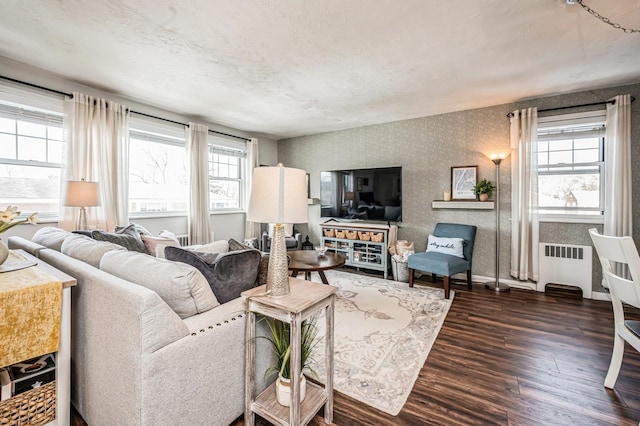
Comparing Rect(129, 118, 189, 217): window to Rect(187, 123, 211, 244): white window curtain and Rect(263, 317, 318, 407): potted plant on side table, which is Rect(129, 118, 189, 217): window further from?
Rect(263, 317, 318, 407): potted plant on side table

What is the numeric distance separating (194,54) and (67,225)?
2.33 m

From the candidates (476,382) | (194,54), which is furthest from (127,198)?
(476,382)

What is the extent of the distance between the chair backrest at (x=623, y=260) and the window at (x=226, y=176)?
470 cm

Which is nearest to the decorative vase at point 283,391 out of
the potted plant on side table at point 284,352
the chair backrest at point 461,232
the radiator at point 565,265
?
the potted plant on side table at point 284,352

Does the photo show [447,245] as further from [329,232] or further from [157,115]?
[157,115]

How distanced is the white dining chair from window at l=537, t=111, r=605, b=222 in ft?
7.56

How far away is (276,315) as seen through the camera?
1.31 metres

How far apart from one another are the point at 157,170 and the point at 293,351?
3.87 m

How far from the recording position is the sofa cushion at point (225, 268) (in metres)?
1.51

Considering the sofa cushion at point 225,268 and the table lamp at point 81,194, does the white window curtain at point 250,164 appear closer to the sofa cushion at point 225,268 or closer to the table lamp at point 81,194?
the table lamp at point 81,194

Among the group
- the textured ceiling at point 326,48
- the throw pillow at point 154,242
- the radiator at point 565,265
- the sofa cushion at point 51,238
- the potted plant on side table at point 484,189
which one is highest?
the textured ceiling at point 326,48

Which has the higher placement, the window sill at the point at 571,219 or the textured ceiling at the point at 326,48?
the textured ceiling at the point at 326,48

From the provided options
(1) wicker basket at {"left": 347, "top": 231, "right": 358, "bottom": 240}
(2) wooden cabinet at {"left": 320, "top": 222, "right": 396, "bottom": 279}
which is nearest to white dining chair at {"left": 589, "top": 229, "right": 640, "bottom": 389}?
(2) wooden cabinet at {"left": 320, "top": 222, "right": 396, "bottom": 279}

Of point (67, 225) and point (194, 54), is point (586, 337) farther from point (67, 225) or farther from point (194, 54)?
point (67, 225)
